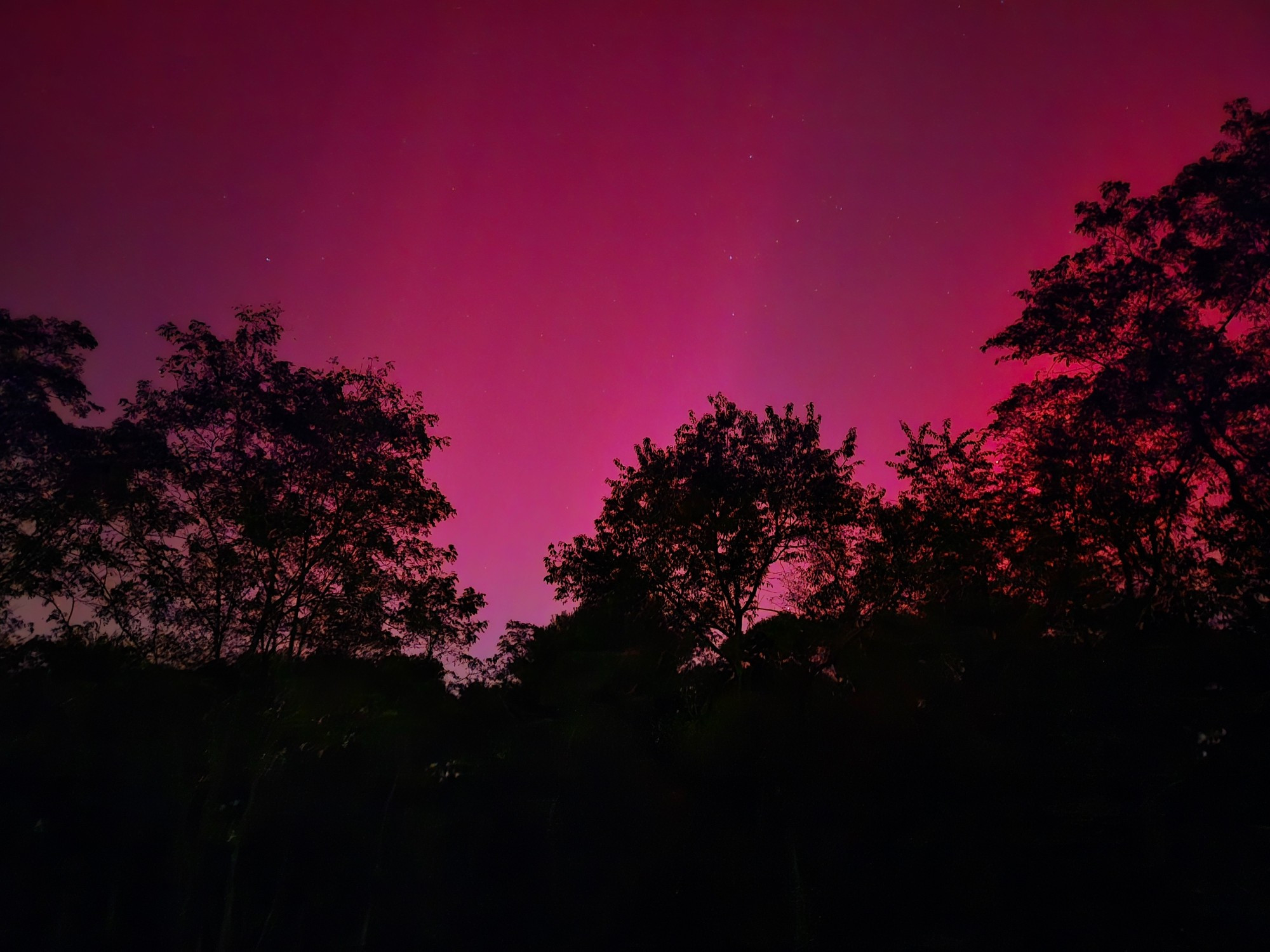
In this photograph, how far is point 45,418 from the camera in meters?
13.9

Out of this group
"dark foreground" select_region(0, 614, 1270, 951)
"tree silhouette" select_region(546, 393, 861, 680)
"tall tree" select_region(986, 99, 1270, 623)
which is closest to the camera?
"dark foreground" select_region(0, 614, 1270, 951)

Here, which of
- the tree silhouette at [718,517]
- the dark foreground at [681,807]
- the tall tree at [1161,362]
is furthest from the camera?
the tree silhouette at [718,517]

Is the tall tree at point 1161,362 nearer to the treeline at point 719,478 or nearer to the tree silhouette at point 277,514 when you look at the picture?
the treeline at point 719,478

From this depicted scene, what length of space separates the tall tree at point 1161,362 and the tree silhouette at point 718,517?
6247mm

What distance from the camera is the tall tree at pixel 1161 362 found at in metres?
12.6

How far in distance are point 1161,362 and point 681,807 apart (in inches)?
650

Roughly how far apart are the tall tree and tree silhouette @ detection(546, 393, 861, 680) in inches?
246

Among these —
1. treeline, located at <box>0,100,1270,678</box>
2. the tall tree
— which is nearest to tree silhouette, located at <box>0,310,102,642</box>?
treeline, located at <box>0,100,1270,678</box>

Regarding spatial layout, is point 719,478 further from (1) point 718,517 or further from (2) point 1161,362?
(2) point 1161,362

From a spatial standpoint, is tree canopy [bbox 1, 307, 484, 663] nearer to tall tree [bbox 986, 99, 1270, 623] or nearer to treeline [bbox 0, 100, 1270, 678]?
treeline [bbox 0, 100, 1270, 678]

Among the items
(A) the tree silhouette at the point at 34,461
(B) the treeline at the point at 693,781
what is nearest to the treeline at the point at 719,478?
(A) the tree silhouette at the point at 34,461

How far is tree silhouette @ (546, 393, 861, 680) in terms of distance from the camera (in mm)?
19672

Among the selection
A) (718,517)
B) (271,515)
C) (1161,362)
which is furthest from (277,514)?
(1161,362)

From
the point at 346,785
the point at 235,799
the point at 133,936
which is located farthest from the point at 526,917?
the point at 133,936
